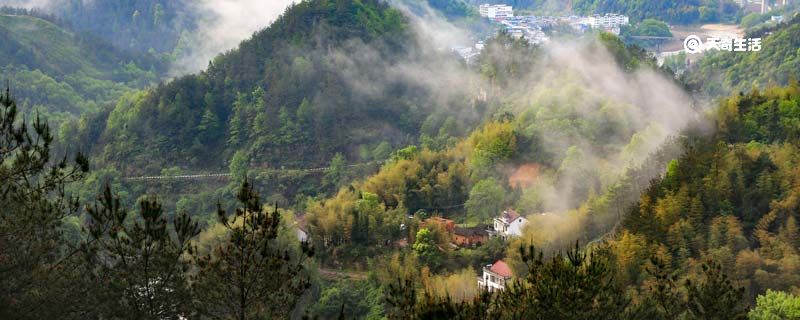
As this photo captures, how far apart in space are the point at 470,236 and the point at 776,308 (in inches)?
613

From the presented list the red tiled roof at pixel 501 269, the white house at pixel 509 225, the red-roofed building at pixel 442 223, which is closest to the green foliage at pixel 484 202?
the red-roofed building at pixel 442 223

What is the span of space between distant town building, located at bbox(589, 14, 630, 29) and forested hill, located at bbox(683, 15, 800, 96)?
35.4m

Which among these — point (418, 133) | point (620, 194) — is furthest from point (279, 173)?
point (620, 194)

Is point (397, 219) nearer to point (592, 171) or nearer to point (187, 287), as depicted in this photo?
point (592, 171)

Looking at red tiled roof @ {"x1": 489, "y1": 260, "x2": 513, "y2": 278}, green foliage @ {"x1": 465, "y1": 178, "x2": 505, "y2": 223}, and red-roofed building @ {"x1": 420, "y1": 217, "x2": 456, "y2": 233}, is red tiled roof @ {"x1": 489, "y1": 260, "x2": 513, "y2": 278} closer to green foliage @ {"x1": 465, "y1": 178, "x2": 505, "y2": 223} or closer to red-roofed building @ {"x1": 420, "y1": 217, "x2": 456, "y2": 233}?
red-roofed building @ {"x1": 420, "y1": 217, "x2": 456, "y2": 233}

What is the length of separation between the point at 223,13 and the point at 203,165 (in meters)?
53.4

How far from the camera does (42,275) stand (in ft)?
54.5

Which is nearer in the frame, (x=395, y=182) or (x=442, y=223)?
(x=442, y=223)

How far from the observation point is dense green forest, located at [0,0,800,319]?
15414mm

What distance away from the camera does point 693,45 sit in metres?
91.4

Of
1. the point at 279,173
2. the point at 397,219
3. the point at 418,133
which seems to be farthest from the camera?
the point at 418,133

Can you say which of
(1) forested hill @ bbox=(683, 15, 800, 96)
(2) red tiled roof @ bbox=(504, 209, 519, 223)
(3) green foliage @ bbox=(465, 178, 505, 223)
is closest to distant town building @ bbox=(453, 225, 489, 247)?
(2) red tiled roof @ bbox=(504, 209, 519, 223)

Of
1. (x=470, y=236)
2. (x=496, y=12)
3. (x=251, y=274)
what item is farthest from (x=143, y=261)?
(x=496, y=12)

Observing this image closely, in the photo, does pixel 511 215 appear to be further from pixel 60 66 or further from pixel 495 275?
pixel 60 66
